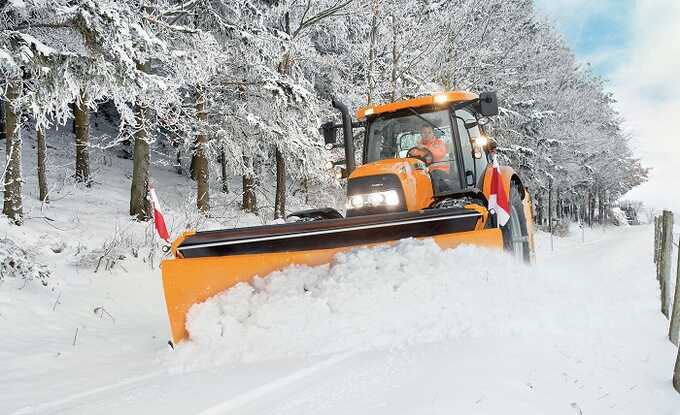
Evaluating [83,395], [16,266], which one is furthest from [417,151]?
[16,266]

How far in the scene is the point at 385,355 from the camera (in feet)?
9.75

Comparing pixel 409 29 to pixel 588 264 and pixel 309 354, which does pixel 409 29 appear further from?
pixel 309 354

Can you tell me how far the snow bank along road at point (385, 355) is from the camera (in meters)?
2.46

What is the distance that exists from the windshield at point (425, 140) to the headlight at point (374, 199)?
2.61ft

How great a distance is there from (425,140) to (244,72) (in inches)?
303

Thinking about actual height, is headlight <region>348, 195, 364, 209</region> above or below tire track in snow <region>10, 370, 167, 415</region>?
above

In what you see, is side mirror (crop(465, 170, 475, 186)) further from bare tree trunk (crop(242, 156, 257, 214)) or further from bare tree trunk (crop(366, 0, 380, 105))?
bare tree trunk (crop(242, 156, 257, 214))

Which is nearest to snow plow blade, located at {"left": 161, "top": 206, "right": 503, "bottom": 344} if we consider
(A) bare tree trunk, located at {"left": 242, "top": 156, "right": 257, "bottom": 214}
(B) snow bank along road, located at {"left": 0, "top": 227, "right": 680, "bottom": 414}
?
(B) snow bank along road, located at {"left": 0, "top": 227, "right": 680, "bottom": 414}

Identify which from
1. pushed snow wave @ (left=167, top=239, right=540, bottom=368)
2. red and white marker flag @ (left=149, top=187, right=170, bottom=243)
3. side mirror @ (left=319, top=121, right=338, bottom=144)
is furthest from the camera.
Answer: side mirror @ (left=319, top=121, right=338, bottom=144)

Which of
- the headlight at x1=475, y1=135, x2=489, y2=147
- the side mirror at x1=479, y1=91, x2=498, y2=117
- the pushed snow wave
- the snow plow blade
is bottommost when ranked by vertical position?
the pushed snow wave

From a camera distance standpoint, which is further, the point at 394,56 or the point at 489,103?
the point at 394,56

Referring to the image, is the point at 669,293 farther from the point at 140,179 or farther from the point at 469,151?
the point at 140,179

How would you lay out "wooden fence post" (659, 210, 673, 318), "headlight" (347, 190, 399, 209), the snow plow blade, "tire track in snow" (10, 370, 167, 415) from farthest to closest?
"wooden fence post" (659, 210, 673, 318), "headlight" (347, 190, 399, 209), the snow plow blade, "tire track in snow" (10, 370, 167, 415)

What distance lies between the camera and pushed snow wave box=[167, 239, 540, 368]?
3.26 meters
